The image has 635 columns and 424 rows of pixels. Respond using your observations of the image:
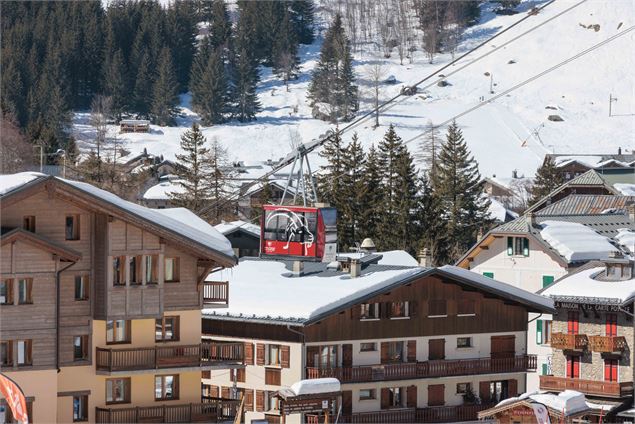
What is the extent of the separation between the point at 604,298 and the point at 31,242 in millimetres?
30811

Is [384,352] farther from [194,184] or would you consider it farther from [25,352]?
[194,184]

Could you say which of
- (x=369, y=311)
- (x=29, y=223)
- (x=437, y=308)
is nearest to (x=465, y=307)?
(x=437, y=308)

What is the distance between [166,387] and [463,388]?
14.5 meters

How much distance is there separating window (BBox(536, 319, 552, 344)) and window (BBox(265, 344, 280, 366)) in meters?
19.6

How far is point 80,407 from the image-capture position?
36.8 metres

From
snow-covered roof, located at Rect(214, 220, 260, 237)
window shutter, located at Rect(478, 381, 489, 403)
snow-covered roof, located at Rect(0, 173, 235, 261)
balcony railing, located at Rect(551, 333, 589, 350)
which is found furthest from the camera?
snow-covered roof, located at Rect(214, 220, 260, 237)

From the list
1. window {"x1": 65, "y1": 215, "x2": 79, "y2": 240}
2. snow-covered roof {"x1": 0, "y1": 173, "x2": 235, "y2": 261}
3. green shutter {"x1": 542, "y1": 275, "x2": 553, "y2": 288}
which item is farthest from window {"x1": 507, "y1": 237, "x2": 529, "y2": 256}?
window {"x1": 65, "y1": 215, "x2": 79, "y2": 240}

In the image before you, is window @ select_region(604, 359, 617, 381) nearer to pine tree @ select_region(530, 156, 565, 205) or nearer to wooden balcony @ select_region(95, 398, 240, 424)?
wooden balcony @ select_region(95, 398, 240, 424)

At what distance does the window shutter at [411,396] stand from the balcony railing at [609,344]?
45.6 feet

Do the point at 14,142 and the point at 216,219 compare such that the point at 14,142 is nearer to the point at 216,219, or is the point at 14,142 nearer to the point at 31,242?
the point at 216,219

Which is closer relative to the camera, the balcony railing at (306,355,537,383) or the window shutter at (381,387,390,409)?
the balcony railing at (306,355,537,383)

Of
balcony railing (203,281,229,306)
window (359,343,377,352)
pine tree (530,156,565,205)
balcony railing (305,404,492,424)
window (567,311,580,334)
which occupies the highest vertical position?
pine tree (530,156,565,205)

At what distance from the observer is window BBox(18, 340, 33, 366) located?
3541 cm

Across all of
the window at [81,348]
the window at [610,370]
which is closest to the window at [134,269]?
the window at [81,348]
